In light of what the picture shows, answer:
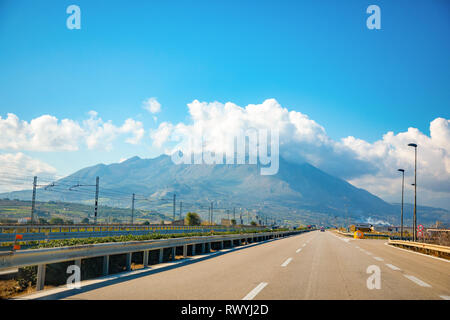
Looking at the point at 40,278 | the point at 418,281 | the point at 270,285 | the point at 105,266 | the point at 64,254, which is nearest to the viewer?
the point at 40,278

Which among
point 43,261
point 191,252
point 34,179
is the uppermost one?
point 34,179

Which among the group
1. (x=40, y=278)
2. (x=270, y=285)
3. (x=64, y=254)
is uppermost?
(x=64, y=254)

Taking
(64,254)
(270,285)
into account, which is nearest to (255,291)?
(270,285)

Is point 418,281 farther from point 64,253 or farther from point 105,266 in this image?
point 64,253

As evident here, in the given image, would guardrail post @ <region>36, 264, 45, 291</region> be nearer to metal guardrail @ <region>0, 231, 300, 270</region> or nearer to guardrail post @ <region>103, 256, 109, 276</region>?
metal guardrail @ <region>0, 231, 300, 270</region>

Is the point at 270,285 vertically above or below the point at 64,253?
below

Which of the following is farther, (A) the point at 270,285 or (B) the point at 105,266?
(B) the point at 105,266

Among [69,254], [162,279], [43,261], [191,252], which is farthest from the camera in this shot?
[191,252]

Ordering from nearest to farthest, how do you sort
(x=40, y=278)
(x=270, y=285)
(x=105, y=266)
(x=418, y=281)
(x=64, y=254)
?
(x=40, y=278) < (x=64, y=254) < (x=270, y=285) < (x=418, y=281) < (x=105, y=266)
